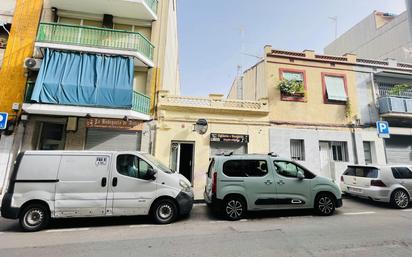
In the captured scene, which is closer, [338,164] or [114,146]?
[114,146]

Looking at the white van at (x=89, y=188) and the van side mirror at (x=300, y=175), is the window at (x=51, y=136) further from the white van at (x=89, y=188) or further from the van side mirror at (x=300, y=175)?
the van side mirror at (x=300, y=175)

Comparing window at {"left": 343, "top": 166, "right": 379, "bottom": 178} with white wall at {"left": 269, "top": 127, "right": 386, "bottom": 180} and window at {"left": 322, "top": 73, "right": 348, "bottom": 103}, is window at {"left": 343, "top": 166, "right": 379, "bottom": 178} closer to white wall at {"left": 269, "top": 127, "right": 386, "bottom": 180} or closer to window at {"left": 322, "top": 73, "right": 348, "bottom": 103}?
white wall at {"left": 269, "top": 127, "right": 386, "bottom": 180}

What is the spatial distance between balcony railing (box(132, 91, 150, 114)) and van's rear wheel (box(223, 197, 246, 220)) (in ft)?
21.0

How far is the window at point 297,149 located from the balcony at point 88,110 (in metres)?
8.34

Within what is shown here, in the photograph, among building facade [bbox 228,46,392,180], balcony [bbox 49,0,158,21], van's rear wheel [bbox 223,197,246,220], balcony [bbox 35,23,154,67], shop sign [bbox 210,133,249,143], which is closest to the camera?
van's rear wheel [bbox 223,197,246,220]

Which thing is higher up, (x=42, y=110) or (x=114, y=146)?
(x=42, y=110)

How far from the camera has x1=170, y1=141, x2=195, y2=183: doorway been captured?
A: 11.6 meters

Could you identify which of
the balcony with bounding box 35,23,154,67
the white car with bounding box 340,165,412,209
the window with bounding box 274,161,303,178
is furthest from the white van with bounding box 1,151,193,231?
the white car with bounding box 340,165,412,209

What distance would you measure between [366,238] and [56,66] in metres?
13.2

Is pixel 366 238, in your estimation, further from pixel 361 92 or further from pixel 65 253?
pixel 361 92

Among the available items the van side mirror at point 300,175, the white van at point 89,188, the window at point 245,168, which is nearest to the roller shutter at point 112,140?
the white van at point 89,188

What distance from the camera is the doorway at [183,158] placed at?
11.6m

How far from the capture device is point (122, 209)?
6.42 metres

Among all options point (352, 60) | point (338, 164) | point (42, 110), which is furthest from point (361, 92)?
point (42, 110)
